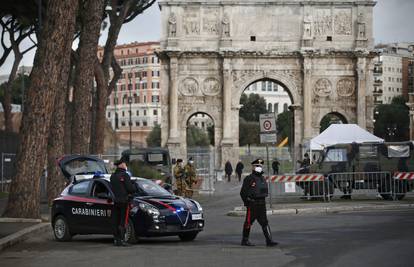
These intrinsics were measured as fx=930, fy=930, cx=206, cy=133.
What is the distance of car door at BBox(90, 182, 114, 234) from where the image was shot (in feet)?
57.8

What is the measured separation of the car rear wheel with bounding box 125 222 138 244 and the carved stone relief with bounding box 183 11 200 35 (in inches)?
1776

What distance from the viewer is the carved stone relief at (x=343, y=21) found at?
6178cm

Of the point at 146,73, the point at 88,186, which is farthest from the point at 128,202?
the point at 146,73

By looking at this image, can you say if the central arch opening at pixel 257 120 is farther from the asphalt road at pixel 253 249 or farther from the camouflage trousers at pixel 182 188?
the asphalt road at pixel 253 249

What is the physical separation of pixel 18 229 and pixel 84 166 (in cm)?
898

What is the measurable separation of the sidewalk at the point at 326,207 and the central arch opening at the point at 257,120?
25.0 meters

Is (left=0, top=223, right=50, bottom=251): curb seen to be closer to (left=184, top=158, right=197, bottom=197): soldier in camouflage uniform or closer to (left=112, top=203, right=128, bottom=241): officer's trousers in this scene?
(left=112, top=203, right=128, bottom=241): officer's trousers

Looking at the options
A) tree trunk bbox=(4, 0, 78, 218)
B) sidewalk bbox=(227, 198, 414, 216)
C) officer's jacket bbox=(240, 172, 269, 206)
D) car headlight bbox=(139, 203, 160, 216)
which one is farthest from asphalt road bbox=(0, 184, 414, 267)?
sidewalk bbox=(227, 198, 414, 216)

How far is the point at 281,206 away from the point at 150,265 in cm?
1505

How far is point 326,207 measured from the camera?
27.3 metres

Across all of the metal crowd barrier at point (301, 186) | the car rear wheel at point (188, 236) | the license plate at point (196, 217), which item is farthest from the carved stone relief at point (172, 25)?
the license plate at point (196, 217)

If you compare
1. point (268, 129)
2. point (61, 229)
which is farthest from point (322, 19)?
point (61, 229)

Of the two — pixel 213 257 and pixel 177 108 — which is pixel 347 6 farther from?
pixel 213 257

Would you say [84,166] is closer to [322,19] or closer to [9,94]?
[9,94]
